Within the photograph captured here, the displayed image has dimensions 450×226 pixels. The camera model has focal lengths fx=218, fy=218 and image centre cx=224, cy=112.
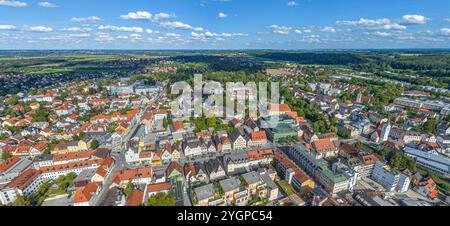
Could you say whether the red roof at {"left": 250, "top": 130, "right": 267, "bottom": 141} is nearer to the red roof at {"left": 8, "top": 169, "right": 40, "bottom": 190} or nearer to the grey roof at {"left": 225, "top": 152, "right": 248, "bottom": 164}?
the grey roof at {"left": 225, "top": 152, "right": 248, "bottom": 164}

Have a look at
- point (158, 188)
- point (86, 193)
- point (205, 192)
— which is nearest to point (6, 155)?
point (86, 193)

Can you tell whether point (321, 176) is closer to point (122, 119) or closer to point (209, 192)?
point (209, 192)

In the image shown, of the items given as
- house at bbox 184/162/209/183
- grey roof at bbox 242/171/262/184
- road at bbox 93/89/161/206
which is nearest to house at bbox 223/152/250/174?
house at bbox 184/162/209/183

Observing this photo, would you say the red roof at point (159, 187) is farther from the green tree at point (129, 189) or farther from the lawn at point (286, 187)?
the lawn at point (286, 187)

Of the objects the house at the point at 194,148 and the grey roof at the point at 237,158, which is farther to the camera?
the house at the point at 194,148

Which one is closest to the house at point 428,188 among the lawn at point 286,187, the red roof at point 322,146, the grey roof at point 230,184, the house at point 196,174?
the red roof at point 322,146

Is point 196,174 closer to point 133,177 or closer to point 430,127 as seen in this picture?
point 133,177
